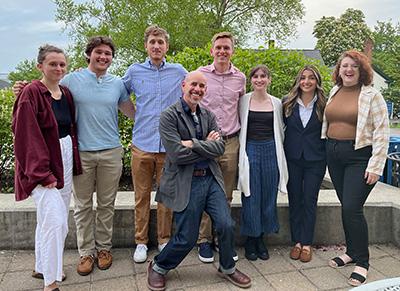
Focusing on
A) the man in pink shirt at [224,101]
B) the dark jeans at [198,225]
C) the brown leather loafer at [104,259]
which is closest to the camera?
the dark jeans at [198,225]

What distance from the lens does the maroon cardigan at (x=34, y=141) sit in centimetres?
273

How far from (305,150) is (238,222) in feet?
3.35

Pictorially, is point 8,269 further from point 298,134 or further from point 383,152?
point 383,152

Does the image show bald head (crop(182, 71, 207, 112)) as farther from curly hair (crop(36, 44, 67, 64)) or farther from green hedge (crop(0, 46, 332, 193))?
green hedge (crop(0, 46, 332, 193))

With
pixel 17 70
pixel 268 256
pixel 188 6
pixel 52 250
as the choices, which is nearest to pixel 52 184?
pixel 52 250

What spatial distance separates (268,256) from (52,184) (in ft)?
7.09

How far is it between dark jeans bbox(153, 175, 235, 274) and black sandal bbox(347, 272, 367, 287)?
102 centimetres

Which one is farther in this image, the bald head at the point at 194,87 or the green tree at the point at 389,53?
the green tree at the point at 389,53

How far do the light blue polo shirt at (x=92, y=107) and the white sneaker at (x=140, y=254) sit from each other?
1.03m

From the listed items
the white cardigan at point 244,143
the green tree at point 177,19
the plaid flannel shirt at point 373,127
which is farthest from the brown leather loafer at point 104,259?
the green tree at point 177,19

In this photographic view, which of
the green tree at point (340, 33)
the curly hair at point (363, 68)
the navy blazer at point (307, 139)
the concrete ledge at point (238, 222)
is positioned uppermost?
the green tree at point (340, 33)

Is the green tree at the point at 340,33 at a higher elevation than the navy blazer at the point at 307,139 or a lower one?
higher

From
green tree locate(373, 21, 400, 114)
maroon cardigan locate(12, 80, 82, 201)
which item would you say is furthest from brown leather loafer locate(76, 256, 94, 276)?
green tree locate(373, 21, 400, 114)

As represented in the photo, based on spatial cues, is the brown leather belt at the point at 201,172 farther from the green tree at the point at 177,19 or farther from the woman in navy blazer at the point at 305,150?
the green tree at the point at 177,19
